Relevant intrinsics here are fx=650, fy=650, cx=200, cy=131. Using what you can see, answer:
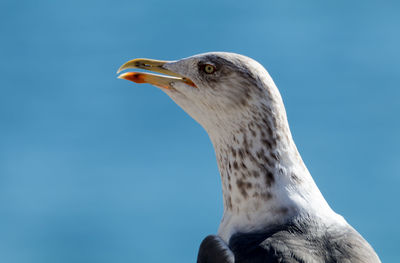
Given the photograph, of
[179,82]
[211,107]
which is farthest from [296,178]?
[179,82]

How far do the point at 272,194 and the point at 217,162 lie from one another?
0.49 meters

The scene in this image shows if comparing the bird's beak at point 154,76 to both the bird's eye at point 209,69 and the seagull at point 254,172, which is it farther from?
the bird's eye at point 209,69

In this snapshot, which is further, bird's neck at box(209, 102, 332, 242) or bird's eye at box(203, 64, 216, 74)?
bird's eye at box(203, 64, 216, 74)

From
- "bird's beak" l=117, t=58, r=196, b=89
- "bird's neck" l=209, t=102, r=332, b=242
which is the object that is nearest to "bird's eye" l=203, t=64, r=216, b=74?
"bird's beak" l=117, t=58, r=196, b=89

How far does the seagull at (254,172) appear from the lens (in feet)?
9.90

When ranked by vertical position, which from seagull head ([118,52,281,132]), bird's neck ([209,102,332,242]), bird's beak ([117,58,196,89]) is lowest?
bird's neck ([209,102,332,242])

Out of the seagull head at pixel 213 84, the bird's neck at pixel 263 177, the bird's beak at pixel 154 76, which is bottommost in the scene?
the bird's neck at pixel 263 177

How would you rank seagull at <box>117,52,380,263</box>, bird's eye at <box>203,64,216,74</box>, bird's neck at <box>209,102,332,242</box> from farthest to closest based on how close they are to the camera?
bird's eye at <box>203,64,216,74</box>, bird's neck at <box>209,102,332,242</box>, seagull at <box>117,52,380,263</box>

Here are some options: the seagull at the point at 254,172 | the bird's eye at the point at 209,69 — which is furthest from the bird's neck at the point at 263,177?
the bird's eye at the point at 209,69

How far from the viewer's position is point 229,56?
3588 mm

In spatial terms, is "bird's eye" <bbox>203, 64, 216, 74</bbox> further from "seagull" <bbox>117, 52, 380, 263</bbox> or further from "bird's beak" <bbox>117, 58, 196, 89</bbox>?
"bird's beak" <bbox>117, 58, 196, 89</bbox>

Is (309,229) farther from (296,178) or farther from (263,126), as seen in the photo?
(263,126)

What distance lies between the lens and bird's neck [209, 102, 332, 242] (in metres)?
3.28

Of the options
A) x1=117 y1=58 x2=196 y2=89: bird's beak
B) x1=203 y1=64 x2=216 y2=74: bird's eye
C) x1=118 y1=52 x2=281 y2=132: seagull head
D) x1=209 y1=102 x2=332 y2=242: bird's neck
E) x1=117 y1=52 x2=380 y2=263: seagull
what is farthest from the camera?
x1=117 y1=58 x2=196 y2=89: bird's beak
